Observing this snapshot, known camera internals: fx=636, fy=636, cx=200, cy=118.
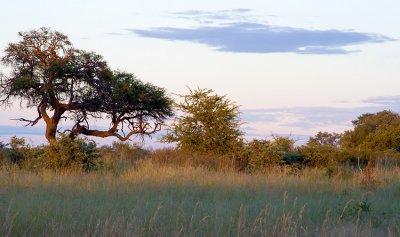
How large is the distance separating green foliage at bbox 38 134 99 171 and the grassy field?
5.82 ft

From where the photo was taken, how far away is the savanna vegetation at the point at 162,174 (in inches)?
344

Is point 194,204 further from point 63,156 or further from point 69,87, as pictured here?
point 69,87

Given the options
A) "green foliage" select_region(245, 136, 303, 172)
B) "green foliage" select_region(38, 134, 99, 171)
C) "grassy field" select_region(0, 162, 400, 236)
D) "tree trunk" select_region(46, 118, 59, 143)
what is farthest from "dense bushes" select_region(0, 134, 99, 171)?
"tree trunk" select_region(46, 118, 59, 143)

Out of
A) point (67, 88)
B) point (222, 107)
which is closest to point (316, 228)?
point (222, 107)

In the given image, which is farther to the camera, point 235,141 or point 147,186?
point 235,141

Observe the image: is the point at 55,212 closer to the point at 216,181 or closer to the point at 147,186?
the point at 147,186

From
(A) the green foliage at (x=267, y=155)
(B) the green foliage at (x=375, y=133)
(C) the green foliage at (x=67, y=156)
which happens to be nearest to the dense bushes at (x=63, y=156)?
(C) the green foliage at (x=67, y=156)

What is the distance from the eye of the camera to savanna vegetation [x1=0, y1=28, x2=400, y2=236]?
8742 mm

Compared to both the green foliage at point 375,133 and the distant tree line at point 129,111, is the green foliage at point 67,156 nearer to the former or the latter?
the distant tree line at point 129,111

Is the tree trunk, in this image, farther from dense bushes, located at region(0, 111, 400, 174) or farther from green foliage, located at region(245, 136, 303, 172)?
green foliage, located at region(245, 136, 303, 172)

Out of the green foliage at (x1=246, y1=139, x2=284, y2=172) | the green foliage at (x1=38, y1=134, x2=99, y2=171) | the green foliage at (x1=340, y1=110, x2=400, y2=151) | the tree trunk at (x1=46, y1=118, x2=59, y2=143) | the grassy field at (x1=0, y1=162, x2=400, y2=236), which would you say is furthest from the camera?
the green foliage at (x1=340, y1=110, x2=400, y2=151)

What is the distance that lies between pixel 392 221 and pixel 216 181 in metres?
5.83

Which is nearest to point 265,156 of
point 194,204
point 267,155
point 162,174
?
point 267,155

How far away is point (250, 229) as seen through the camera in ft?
27.0
